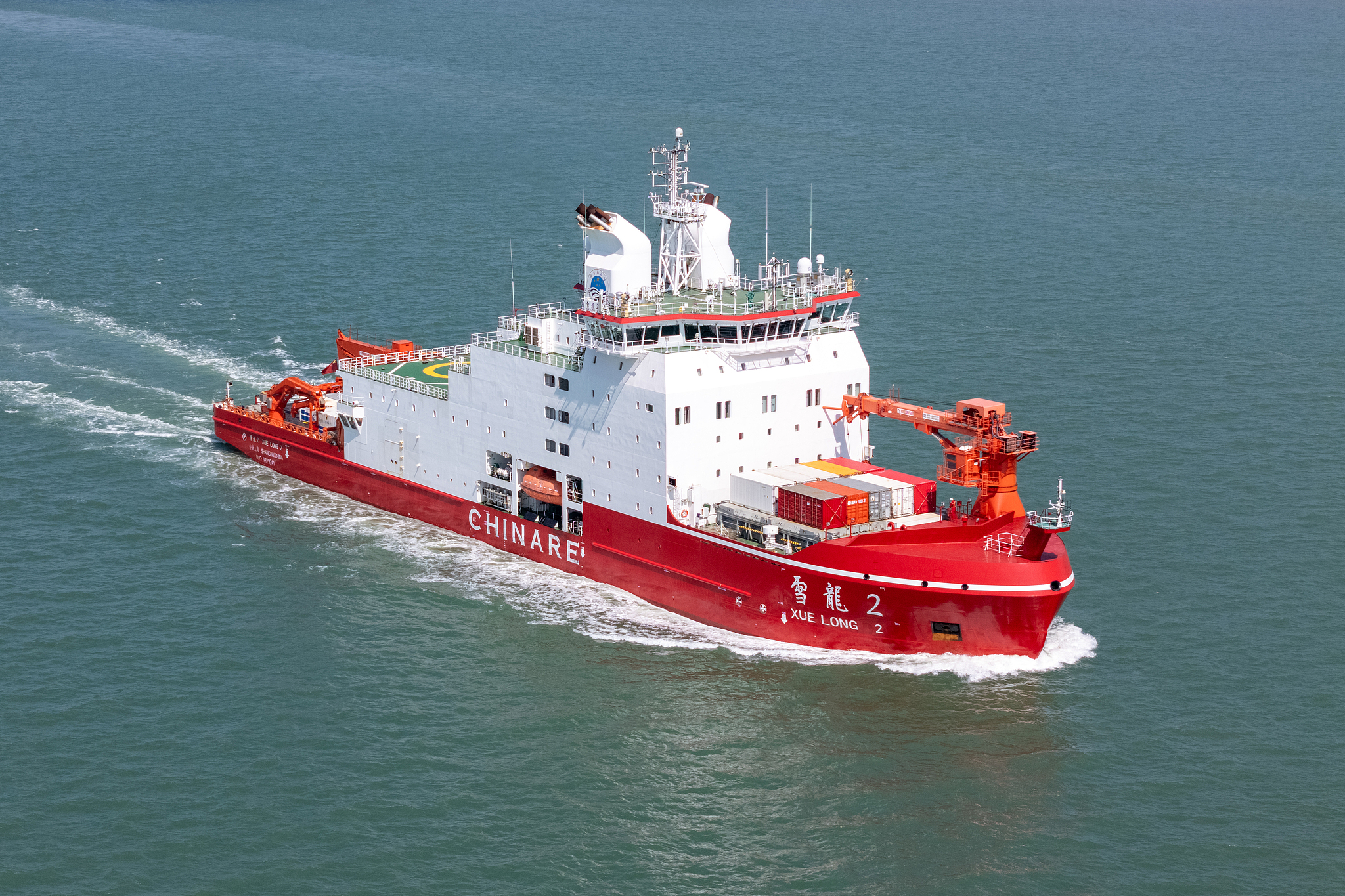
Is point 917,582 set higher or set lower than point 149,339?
lower

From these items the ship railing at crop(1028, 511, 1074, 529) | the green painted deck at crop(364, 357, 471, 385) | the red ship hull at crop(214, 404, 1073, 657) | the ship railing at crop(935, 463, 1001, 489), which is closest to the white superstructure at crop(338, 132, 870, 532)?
the red ship hull at crop(214, 404, 1073, 657)

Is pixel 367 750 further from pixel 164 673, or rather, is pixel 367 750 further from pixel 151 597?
pixel 151 597

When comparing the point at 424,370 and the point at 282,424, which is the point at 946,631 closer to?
the point at 424,370

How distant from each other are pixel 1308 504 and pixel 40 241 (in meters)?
72.1

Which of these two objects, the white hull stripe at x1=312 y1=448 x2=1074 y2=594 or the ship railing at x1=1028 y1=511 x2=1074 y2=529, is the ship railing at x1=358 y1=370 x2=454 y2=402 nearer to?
the white hull stripe at x1=312 y1=448 x2=1074 y2=594

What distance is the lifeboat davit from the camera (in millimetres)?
54172

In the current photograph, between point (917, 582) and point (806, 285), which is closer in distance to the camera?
point (917, 582)

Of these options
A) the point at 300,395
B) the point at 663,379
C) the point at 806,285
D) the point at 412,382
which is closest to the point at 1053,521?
the point at 806,285

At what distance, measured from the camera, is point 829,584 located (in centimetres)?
4609

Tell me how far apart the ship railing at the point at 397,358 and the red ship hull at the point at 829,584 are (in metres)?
10.6

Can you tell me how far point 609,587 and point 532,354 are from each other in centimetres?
871

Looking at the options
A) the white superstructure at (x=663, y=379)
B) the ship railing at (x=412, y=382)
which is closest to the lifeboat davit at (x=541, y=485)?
the white superstructure at (x=663, y=379)

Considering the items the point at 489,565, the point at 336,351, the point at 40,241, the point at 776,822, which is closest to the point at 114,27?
the point at 40,241

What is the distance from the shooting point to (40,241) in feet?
300
